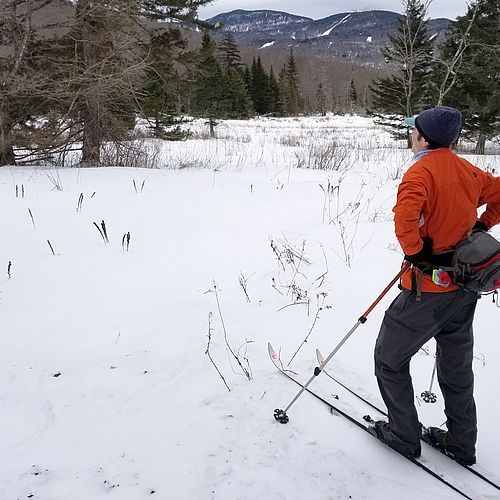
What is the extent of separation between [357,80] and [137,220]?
126686 mm

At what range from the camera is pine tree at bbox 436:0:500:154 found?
16.9 metres

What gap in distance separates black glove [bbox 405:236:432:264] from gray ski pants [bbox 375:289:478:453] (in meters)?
0.16

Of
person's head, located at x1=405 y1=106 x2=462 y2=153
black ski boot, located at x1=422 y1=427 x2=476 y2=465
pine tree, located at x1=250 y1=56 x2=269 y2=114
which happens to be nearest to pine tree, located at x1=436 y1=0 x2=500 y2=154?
person's head, located at x1=405 y1=106 x2=462 y2=153

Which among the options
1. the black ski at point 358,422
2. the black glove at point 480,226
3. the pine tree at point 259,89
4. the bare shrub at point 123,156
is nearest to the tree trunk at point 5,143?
the bare shrub at point 123,156

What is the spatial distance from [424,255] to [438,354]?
594mm

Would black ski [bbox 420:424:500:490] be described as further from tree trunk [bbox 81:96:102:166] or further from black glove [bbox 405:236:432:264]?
tree trunk [bbox 81:96:102:166]

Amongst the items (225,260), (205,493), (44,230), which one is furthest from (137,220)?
(205,493)

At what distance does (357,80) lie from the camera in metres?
118

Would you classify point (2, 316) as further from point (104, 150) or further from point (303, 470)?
point (104, 150)

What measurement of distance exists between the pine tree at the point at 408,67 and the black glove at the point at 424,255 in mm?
19061

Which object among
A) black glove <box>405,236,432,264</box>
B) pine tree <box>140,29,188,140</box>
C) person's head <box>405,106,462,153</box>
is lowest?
black glove <box>405,236,432,264</box>

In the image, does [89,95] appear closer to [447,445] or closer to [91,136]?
[91,136]

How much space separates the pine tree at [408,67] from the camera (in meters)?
19.3

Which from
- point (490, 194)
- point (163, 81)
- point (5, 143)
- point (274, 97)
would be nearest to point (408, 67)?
point (163, 81)
